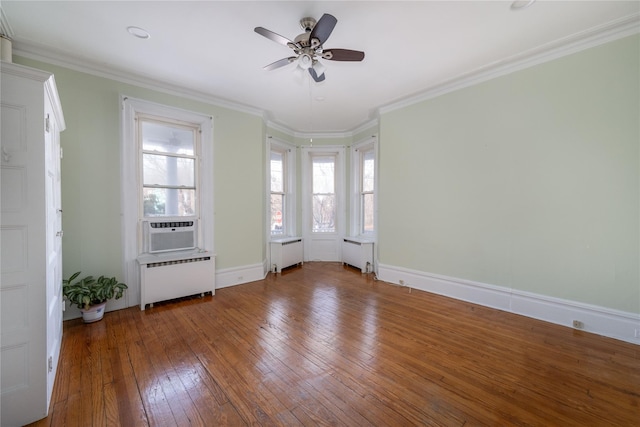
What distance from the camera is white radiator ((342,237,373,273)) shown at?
484 centimetres

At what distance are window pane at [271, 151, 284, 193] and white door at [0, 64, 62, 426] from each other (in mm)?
3876

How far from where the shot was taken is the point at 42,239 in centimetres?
153

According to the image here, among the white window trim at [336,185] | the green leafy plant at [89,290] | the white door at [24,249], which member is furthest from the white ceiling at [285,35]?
the green leafy plant at [89,290]

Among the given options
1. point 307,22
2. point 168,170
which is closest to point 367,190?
point 307,22

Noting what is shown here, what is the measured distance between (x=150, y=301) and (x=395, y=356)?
299cm

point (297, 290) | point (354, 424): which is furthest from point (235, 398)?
point (297, 290)

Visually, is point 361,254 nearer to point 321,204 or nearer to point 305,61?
point 321,204

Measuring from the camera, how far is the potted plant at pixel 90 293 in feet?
8.77

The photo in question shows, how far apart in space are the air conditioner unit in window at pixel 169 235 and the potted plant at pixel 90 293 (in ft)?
2.01

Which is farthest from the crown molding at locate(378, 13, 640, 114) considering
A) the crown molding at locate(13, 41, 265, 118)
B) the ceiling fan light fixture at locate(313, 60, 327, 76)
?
the crown molding at locate(13, 41, 265, 118)

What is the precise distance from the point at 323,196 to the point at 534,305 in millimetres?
4015

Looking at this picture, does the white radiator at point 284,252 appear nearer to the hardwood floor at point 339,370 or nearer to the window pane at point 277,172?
the window pane at point 277,172

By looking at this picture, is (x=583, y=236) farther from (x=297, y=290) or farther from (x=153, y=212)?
(x=153, y=212)

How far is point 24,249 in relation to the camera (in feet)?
4.86
